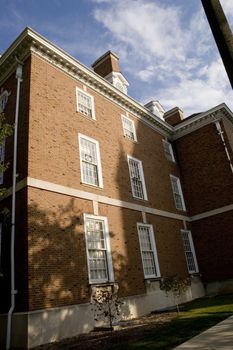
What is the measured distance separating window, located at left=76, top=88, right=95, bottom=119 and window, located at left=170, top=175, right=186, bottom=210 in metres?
7.71

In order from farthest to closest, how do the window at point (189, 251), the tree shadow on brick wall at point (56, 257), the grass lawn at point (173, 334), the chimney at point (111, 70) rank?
1. the chimney at point (111, 70)
2. the window at point (189, 251)
3. the tree shadow on brick wall at point (56, 257)
4. the grass lawn at point (173, 334)

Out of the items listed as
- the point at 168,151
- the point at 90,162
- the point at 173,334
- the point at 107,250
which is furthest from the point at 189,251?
the point at 173,334

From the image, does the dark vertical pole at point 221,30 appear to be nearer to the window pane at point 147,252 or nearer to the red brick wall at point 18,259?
the red brick wall at point 18,259

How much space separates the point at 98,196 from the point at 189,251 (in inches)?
345

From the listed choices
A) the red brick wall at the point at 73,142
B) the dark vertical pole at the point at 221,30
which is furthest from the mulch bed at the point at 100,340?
the dark vertical pole at the point at 221,30

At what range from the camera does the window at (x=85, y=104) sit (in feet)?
52.4

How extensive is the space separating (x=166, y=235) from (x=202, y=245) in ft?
12.3

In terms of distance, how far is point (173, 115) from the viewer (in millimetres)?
27359

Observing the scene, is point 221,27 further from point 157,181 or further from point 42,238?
point 157,181

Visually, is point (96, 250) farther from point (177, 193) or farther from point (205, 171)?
point (205, 171)

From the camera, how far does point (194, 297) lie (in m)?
18.3

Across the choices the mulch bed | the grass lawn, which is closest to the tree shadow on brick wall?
the mulch bed

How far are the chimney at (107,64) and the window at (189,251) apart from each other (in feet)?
39.2

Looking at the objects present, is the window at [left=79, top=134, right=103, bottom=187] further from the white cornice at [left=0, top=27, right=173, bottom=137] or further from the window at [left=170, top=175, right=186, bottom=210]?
the window at [left=170, top=175, right=186, bottom=210]
